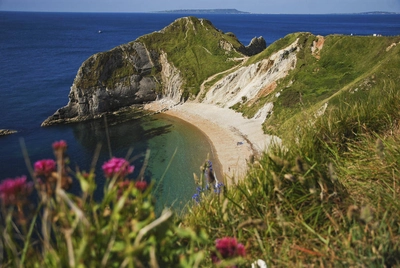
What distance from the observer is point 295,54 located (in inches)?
2228

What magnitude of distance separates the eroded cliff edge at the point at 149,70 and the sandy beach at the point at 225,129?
6039mm

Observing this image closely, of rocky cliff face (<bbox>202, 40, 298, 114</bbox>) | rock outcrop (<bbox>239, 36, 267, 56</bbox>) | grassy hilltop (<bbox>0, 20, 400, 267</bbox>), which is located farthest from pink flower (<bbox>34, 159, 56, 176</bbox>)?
rock outcrop (<bbox>239, 36, 267, 56</bbox>)

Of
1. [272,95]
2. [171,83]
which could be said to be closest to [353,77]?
[272,95]

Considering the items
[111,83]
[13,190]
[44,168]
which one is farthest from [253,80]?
[13,190]

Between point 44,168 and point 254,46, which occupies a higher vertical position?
point 44,168

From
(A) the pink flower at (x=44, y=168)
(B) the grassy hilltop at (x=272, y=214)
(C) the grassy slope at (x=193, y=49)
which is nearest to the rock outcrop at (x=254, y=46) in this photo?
(C) the grassy slope at (x=193, y=49)

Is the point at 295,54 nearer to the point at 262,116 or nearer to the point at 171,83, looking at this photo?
the point at 262,116

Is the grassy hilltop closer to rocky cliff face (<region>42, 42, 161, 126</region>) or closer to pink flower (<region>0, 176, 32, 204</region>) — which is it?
pink flower (<region>0, 176, 32, 204</region>)

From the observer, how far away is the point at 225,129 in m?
50.6

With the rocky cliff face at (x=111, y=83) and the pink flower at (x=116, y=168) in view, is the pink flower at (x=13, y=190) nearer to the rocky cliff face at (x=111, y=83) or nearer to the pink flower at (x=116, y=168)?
the pink flower at (x=116, y=168)

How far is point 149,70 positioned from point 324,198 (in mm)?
74044

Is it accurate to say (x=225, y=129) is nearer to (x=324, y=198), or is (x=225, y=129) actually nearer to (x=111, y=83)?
(x=111, y=83)

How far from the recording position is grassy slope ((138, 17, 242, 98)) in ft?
240

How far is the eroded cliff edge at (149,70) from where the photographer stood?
6744 cm
